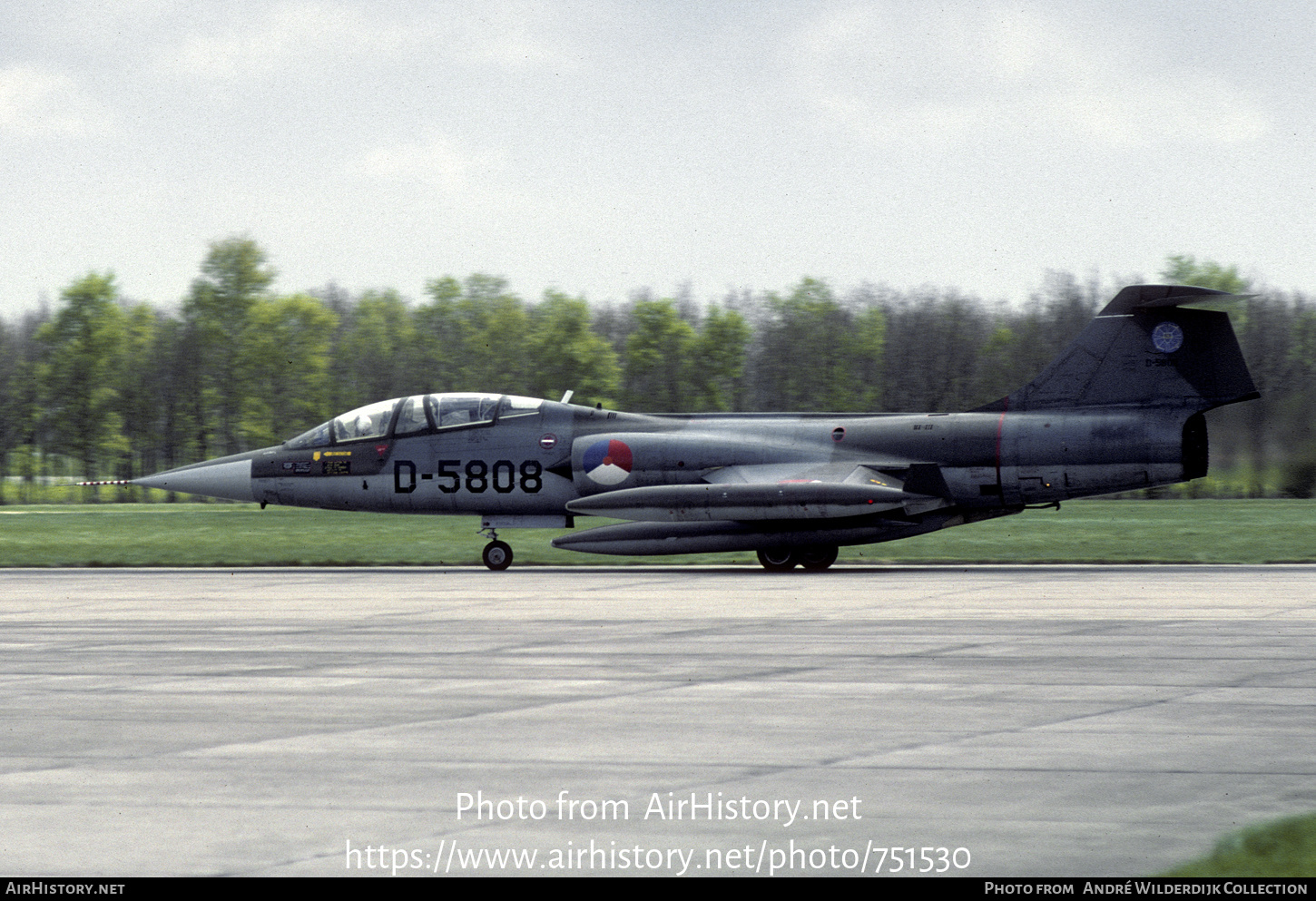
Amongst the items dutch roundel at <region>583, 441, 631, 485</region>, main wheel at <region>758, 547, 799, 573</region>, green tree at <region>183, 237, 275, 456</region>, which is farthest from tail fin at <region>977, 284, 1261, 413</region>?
green tree at <region>183, 237, 275, 456</region>

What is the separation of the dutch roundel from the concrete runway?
23.3 ft

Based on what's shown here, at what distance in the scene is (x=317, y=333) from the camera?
227 feet

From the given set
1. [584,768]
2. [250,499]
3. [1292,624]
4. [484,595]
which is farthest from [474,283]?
[584,768]

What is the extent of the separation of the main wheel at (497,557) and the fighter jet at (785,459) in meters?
0.03

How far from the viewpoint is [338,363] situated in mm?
71625

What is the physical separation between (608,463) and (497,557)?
7.73 feet

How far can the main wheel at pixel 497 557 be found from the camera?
76.0 ft

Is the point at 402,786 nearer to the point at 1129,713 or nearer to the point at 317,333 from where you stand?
the point at 1129,713

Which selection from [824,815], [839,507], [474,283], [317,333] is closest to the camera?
[824,815]

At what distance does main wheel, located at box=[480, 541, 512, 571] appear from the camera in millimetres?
23172

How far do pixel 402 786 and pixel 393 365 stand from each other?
67319 millimetres

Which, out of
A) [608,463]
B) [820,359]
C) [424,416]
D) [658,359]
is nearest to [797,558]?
[608,463]

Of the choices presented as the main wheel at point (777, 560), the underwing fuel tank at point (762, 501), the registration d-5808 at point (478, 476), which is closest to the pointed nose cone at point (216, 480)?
the registration d-5808 at point (478, 476)

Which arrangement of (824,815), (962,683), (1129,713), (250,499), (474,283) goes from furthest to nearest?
(474,283) < (250,499) < (962,683) < (1129,713) < (824,815)
